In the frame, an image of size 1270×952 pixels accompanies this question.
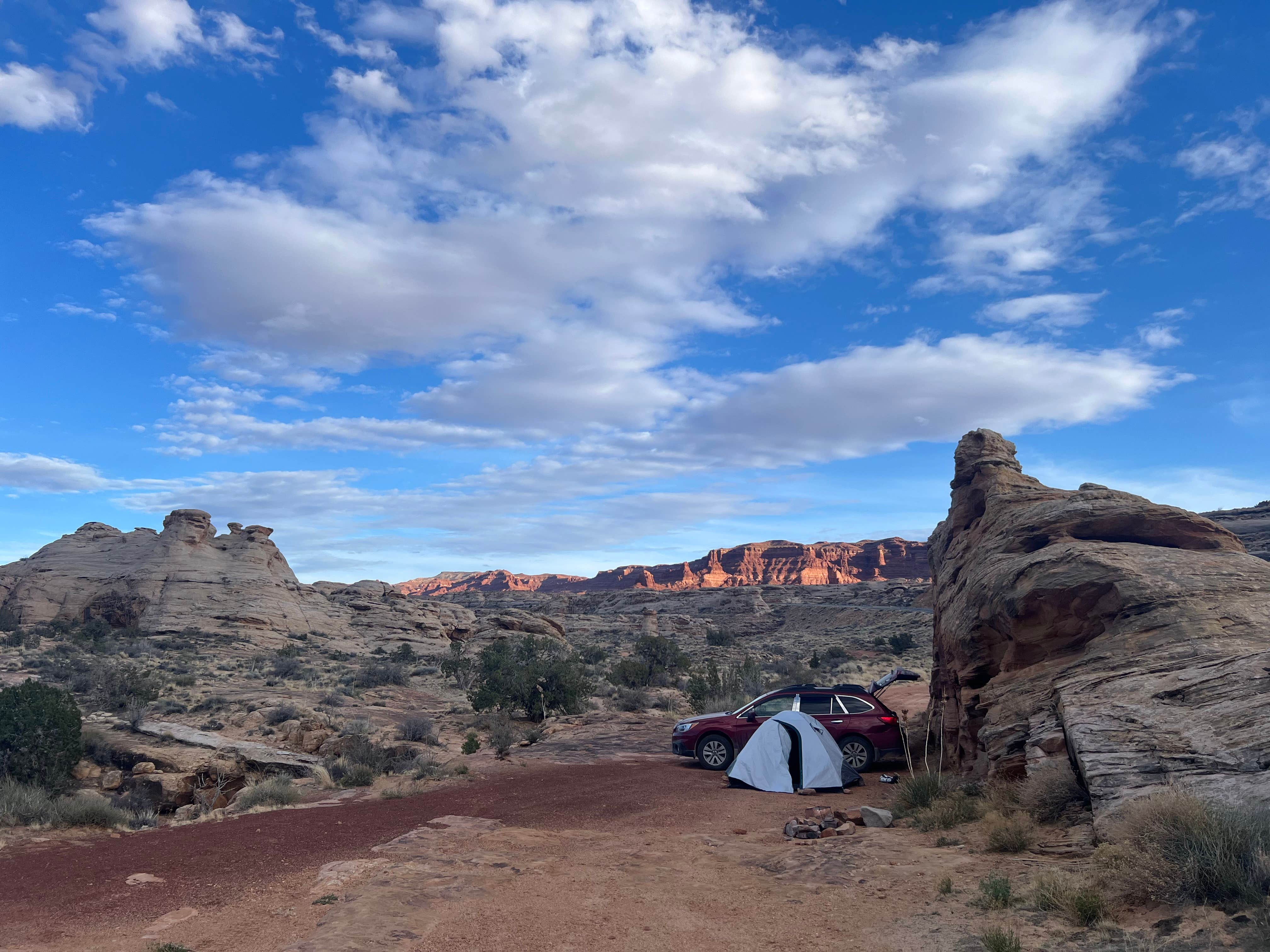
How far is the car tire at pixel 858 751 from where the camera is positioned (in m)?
14.5

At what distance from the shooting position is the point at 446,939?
6.00 metres

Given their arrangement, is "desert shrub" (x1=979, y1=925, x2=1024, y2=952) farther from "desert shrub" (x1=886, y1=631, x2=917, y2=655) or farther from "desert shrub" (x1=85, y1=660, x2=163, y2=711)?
"desert shrub" (x1=886, y1=631, x2=917, y2=655)

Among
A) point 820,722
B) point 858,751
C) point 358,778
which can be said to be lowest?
point 358,778

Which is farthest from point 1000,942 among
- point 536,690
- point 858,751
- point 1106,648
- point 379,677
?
point 379,677

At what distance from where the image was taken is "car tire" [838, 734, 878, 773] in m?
14.5

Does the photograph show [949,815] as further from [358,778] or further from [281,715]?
[281,715]

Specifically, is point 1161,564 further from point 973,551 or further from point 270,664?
point 270,664

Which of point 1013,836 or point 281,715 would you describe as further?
point 281,715

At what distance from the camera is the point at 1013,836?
7.66 metres

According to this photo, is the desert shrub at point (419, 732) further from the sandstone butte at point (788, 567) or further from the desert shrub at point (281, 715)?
the sandstone butte at point (788, 567)

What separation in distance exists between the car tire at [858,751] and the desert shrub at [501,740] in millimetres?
7442

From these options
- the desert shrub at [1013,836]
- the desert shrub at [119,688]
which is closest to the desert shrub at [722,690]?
the desert shrub at [1013,836]

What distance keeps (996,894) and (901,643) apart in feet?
134

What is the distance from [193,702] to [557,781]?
14.1m
